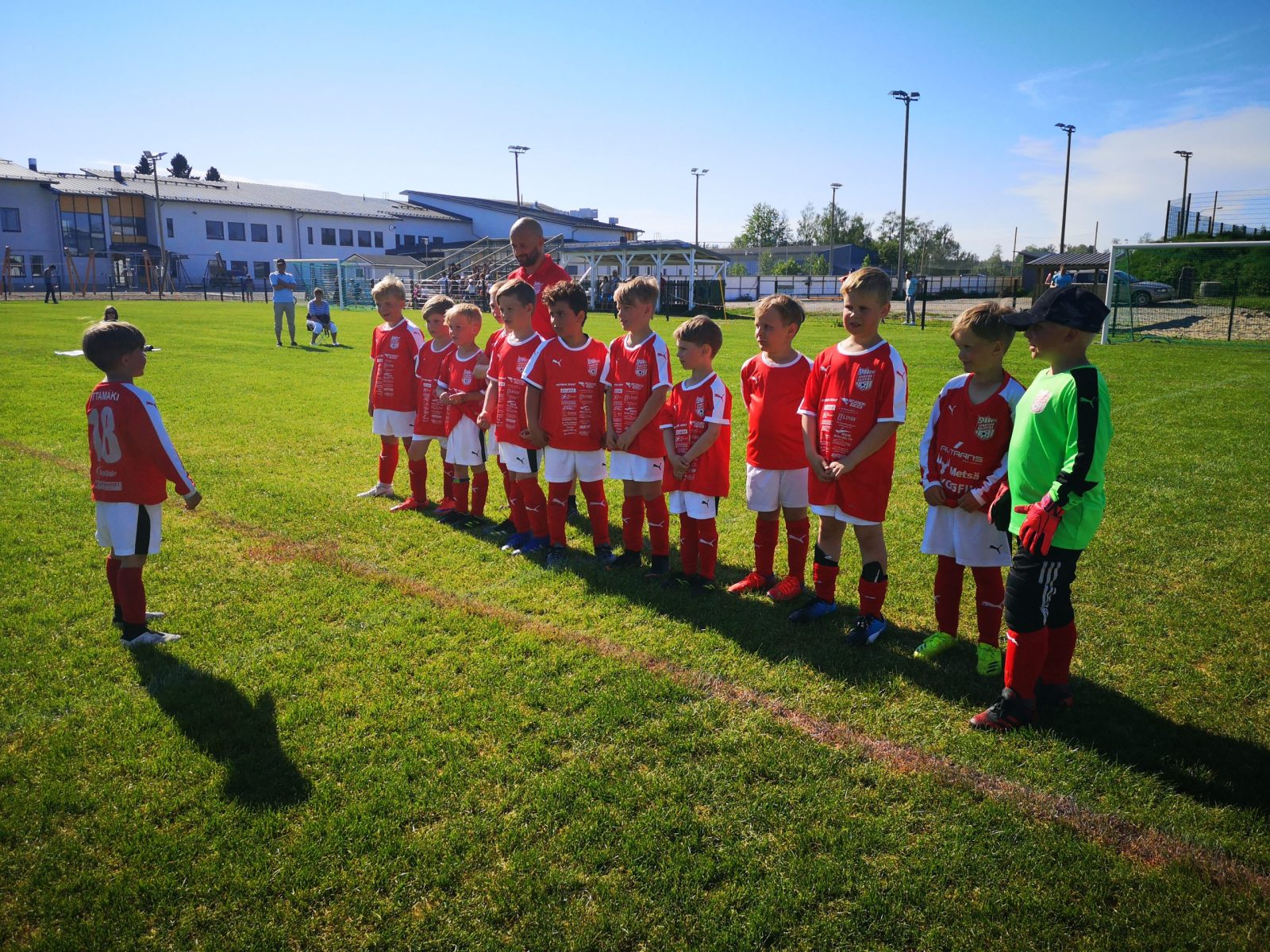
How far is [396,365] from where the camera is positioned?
272 inches

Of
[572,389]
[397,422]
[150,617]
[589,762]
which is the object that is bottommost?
[589,762]

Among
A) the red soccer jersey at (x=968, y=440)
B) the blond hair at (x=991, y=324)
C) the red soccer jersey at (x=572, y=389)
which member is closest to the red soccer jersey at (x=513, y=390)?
the red soccer jersey at (x=572, y=389)

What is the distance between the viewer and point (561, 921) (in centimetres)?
244

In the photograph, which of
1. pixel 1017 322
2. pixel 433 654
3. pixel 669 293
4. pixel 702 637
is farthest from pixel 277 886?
pixel 669 293

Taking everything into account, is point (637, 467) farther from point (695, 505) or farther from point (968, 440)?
point (968, 440)

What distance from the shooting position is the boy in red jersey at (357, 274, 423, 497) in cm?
690

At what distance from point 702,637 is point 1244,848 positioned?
2451 millimetres

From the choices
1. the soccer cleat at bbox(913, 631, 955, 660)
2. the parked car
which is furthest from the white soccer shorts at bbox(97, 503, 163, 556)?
the parked car

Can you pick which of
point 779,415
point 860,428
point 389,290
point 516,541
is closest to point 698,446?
point 779,415

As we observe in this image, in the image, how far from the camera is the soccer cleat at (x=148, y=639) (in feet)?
13.8

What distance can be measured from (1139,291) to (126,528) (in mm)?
30422

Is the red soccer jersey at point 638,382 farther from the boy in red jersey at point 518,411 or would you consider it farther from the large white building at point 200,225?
the large white building at point 200,225

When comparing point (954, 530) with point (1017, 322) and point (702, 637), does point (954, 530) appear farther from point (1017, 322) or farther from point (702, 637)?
point (702, 637)

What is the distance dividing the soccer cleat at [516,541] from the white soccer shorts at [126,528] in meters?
2.30
